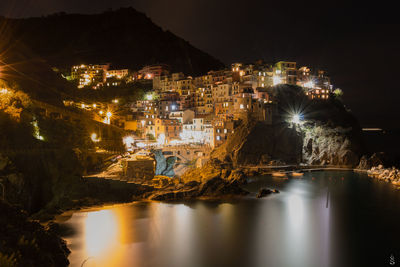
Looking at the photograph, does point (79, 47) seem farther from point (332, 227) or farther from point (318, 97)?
point (332, 227)

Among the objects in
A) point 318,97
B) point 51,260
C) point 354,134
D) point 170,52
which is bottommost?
point 51,260

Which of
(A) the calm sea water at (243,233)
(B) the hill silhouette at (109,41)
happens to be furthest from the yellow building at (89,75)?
(A) the calm sea water at (243,233)

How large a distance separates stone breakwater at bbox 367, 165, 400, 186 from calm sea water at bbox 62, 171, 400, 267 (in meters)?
7.83

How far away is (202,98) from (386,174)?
91.4ft

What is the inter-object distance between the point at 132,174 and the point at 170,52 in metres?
72.3

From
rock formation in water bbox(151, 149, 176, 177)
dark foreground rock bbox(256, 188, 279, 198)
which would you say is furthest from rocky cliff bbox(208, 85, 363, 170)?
dark foreground rock bbox(256, 188, 279, 198)

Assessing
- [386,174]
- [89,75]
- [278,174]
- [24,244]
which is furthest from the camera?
[89,75]

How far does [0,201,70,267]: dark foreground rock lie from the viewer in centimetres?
882

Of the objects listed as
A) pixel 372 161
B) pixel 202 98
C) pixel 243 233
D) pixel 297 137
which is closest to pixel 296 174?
pixel 297 137

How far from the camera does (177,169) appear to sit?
35.4m

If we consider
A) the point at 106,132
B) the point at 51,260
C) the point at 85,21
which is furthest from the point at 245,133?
the point at 85,21

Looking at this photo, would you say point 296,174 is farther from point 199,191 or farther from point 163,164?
point 199,191

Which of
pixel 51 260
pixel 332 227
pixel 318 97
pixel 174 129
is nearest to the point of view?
pixel 51 260

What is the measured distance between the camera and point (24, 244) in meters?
9.50
